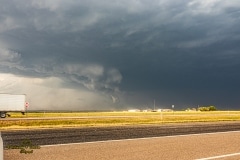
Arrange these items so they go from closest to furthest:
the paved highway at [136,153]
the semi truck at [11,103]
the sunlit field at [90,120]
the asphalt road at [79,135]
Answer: the paved highway at [136,153], the asphalt road at [79,135], the sunlit field at [90,120], the semi truck at [11,103]

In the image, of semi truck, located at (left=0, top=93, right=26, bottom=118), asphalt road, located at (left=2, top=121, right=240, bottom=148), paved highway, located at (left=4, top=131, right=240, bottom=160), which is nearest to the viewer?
paved highway, located at (left=4, top=131, right=240, bottom=160)

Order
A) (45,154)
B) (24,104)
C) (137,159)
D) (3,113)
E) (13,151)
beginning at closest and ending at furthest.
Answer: (137,159) < (45,154) < (13,151) < (3,113) < (24,104)

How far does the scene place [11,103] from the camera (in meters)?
57.9

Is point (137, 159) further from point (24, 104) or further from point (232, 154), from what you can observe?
point (24, 104)

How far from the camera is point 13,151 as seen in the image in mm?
10734

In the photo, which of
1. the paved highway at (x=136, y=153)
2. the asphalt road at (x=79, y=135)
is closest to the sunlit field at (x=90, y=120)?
the asphalt road at (x=79, y=135)

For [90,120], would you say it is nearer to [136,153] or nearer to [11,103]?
[11,103]

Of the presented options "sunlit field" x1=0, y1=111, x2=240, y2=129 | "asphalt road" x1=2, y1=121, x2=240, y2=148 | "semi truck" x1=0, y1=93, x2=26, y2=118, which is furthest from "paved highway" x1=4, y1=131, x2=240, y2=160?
"semi truck" x1=0, y1=93, x2=26, y2=118

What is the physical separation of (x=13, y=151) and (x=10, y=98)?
163ft

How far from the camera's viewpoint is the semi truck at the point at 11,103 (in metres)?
56.5

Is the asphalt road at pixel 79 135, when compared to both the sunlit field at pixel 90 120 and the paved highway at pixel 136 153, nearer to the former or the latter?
the paved highway at pixel 136 153

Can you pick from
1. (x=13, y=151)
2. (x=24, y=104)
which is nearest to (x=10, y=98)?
(x=24, y=104)

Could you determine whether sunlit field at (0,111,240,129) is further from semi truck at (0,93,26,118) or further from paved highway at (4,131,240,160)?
paved highway at (4,131,240,160)

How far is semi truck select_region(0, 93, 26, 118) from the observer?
56500 millimetres
